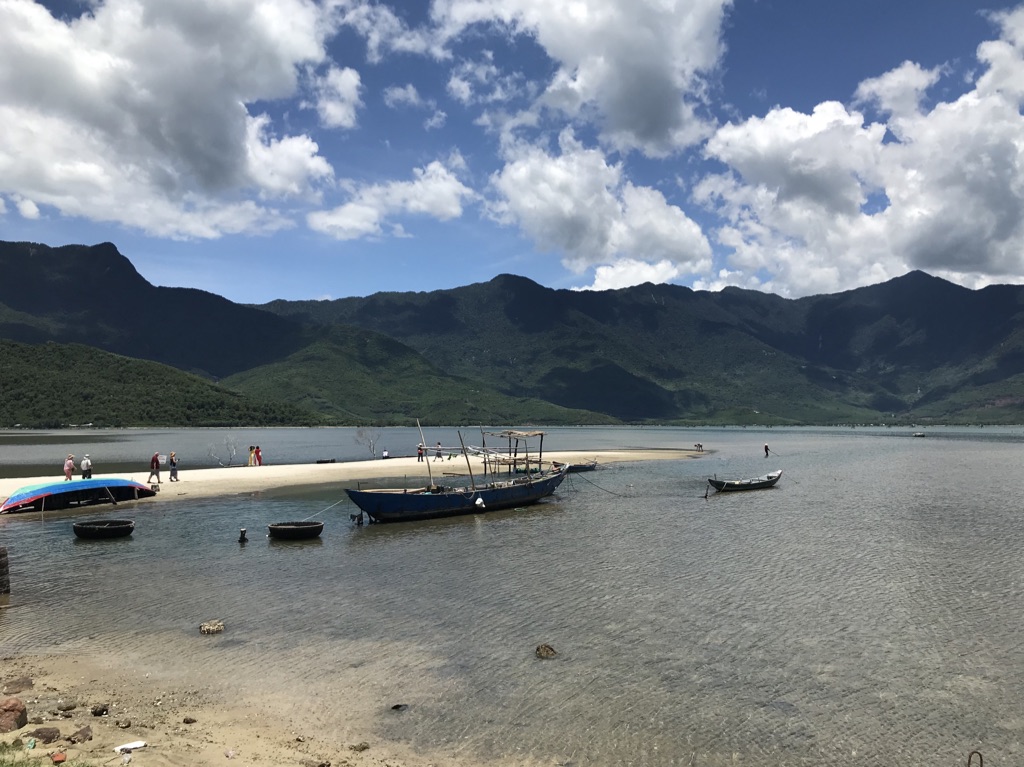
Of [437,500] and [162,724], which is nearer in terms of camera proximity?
[162,724]

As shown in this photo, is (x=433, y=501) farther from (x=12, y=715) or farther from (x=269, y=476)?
(x=12, y=715)

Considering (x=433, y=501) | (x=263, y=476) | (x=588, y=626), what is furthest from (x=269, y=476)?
(x=588, y=626)

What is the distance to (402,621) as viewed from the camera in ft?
70.7

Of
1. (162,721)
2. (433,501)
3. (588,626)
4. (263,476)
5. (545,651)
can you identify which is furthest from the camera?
(263,476)

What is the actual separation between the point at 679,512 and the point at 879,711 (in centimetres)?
3349

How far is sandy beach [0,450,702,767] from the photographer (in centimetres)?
1170

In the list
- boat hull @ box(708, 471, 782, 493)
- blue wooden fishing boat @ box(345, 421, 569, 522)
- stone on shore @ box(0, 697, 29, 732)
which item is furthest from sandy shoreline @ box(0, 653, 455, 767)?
boat hull @ box(708, 471, 782, 493)

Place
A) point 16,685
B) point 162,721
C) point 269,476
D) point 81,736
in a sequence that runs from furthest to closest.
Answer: point 269,476, point 16,685, point 162,721, point 81,736

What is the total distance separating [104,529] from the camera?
35.4 m

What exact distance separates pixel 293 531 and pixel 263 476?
33210 mm

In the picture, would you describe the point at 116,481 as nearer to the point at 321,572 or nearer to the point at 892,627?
the point at 321,572

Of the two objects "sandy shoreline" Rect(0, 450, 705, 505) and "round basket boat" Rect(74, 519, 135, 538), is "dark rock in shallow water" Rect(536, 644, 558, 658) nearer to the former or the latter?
"sandy shoreline" Rect(0, 450, 705, 505)

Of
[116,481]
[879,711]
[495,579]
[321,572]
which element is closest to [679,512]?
[495,579]

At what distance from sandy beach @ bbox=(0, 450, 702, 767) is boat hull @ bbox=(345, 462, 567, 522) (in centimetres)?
2290
